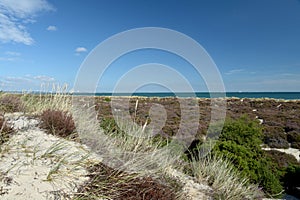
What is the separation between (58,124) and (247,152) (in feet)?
19.5

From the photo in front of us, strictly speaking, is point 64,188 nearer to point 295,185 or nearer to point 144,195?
point 144,195

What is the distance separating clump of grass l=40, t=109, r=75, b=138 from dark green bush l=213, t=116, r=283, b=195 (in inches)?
171

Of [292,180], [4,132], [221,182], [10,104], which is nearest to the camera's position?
[4,132]

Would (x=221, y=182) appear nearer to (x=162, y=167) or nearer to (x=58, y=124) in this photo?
(x=162, y=167)

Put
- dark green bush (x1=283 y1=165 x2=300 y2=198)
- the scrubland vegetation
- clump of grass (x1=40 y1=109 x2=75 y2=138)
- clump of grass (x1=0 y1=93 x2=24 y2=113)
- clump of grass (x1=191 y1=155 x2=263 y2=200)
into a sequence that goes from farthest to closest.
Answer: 1. dark green bush (x1=283 y1=165 x2=300 y2=198)
2. clump of grass (x1=0 y1=93 x2=24 y2=113)
3. clump of grass (x1=191 y1=155 x2=263 y2=200)
4. clump of grass (x1=40 y1=109 x2=75 y2=138)
5. the scrubland vegetation

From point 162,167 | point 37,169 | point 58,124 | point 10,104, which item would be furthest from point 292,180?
point 10,104

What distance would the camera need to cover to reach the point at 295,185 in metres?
10.2

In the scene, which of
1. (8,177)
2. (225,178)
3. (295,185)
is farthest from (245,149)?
(8,177)

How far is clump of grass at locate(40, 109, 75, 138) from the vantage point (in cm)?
476

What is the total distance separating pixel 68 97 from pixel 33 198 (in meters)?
4.28

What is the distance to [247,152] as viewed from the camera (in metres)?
8.03

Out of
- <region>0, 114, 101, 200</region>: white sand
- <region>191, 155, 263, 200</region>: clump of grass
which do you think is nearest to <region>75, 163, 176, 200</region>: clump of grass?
<region>0, 114, 101, 200</region>: white sand

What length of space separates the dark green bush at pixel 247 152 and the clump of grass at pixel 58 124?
4350 millimetres

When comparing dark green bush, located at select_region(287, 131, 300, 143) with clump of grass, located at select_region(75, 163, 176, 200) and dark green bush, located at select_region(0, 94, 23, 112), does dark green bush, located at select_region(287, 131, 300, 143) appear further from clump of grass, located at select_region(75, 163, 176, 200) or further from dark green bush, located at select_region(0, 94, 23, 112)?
dark green bush, located at select_region(0, 94, 23, 112)
